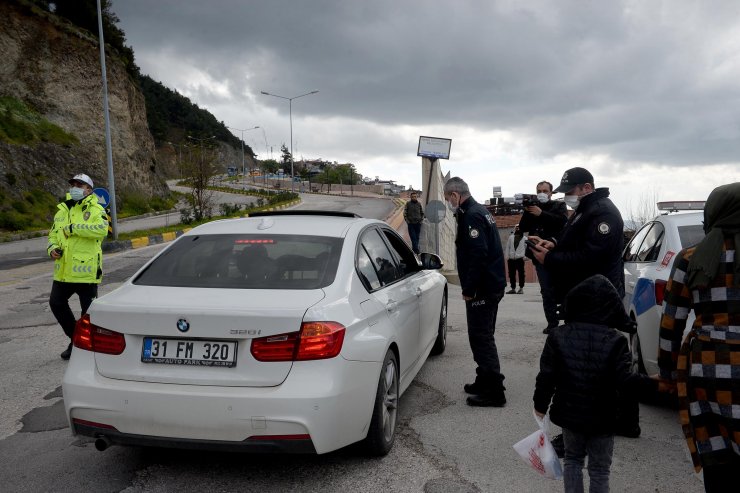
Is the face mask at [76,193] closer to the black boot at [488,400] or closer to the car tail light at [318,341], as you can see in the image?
the car tail light at [318,341]

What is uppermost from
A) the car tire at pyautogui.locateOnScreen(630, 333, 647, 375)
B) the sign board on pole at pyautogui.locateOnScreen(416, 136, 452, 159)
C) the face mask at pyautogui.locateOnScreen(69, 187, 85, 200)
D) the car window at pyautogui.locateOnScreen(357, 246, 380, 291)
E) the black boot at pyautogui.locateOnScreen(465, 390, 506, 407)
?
the sign board on pole at pyautogui.locateOnScreen(416, 136, 452, 159)

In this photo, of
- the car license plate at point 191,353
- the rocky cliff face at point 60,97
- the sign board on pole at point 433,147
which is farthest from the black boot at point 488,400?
the rocky cliff face at point 60,97

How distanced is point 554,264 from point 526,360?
7.44ft

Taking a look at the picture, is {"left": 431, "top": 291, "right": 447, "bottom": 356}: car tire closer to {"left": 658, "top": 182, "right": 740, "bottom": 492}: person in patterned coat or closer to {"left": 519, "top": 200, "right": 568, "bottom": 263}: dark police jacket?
{"left": 519, "top": 200, "right": 568, "bottom": 263}: dark police jacket

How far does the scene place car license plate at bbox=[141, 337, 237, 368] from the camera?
10.8 feet

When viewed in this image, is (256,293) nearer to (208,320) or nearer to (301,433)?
(208,320)

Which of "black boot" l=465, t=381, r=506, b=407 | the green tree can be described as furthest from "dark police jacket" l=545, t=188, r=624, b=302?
the green tree

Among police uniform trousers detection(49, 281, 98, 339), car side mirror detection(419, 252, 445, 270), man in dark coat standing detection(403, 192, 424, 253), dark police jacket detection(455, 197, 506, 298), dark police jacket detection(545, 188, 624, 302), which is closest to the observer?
dark police jacket detection(545, 188, 624, 302)

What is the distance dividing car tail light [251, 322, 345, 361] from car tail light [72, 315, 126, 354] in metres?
0.77

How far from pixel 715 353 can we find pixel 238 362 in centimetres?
217

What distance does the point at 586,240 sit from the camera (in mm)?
4348

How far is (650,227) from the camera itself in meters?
5.92

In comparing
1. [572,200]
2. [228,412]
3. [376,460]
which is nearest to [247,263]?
[228,412]

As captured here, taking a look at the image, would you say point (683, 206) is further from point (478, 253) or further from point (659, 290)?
point (478, 253)
